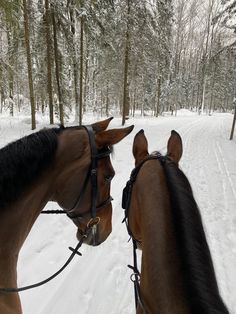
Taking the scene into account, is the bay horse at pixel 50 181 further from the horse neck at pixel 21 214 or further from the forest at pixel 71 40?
the forest at pixel 71 40

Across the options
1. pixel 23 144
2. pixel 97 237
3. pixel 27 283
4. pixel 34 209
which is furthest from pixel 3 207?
pixel 27 283

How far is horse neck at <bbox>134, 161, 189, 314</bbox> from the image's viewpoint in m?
1.37

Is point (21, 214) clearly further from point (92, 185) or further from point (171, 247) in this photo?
point (171, 247)

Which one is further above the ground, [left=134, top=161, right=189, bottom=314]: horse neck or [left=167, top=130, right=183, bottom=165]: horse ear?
[left=167, top=130, right=183, bottom=165]: horse ear

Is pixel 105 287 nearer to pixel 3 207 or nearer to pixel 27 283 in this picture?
pixel 27 283

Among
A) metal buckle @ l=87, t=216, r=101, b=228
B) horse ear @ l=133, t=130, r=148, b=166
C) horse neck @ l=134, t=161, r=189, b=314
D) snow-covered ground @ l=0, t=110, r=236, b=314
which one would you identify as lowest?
snow-covered ground @ l=0, t=110, r=236, b=314

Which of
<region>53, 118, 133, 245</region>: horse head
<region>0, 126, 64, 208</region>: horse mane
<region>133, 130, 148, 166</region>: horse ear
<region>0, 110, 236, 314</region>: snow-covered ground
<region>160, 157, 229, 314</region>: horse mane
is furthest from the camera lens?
<region>0, 110, 236, 314</region>: snow-covered ground

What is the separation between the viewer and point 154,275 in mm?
1532

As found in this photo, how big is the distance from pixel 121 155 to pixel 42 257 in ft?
25.7

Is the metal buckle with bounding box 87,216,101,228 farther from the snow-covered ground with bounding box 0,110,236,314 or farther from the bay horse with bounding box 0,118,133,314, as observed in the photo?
the snow-covered ground with bounding box 0,110,236,314

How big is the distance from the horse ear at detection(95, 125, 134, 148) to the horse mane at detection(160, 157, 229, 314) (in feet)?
1.61

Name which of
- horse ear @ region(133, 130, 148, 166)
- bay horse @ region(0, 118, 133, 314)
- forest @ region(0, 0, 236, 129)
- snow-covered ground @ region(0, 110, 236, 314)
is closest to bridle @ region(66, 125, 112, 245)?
bay horse @ region(0, 118, 133, 314)

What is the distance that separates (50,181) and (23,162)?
29 centimetres

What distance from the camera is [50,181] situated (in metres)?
2.02
